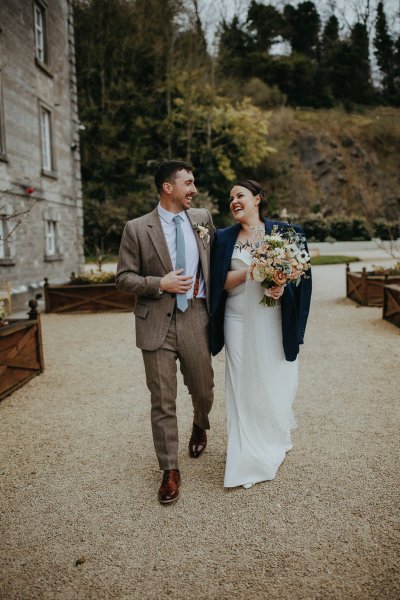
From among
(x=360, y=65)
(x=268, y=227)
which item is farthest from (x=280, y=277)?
(x=360, y=65)

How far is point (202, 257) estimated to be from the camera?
3393mm

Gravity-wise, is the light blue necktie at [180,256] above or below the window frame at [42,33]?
below

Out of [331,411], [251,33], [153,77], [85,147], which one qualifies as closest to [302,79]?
[251,33]

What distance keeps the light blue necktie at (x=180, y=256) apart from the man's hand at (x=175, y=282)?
0.29ft

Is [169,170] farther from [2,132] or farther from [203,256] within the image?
[2,132]

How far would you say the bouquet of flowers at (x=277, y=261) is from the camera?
119 inches

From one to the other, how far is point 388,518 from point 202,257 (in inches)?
78.8

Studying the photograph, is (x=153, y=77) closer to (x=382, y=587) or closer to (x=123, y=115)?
(x=123, y=115)

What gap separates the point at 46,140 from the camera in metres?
15.1

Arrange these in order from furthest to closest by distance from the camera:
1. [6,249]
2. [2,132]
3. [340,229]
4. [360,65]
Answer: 1. [360,65]
2. [340,229]
3. [6,249]
4. [2,132]

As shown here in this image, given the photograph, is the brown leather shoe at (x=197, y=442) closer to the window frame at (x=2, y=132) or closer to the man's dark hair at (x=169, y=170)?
the man's dark hair at (x=169, y=170)

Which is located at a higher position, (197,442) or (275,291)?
(275,291)

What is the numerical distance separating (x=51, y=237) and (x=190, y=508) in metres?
13.4

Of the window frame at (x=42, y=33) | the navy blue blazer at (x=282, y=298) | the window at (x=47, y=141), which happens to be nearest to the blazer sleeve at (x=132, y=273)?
the navy blue blazer at (x=282, y=298)
